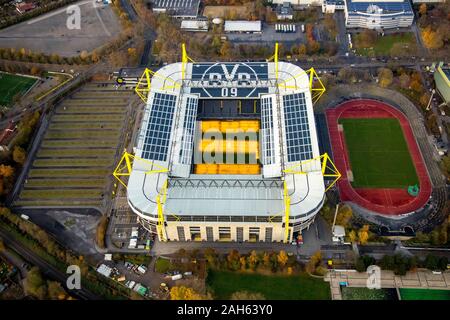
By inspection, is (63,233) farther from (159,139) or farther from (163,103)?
(163,103)

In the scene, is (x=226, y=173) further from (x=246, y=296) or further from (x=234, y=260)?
(x=246, y=296)

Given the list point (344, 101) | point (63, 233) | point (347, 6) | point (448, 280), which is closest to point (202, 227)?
point (63, 233)

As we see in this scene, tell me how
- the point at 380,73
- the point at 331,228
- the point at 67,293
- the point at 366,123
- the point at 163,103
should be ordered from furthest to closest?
the point at 380,73 → the point at 366,123 → the point at 163,103 → the point at 331,228 → the point at 67,293

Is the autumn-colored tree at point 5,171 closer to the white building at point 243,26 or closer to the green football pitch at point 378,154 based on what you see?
the white building at point 243,26

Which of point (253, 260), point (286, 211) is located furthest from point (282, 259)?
point (286, 211)

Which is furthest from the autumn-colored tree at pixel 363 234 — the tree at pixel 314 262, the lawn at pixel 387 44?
the lawn at pixel 387 44

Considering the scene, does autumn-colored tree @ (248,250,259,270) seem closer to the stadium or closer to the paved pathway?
the stadium
